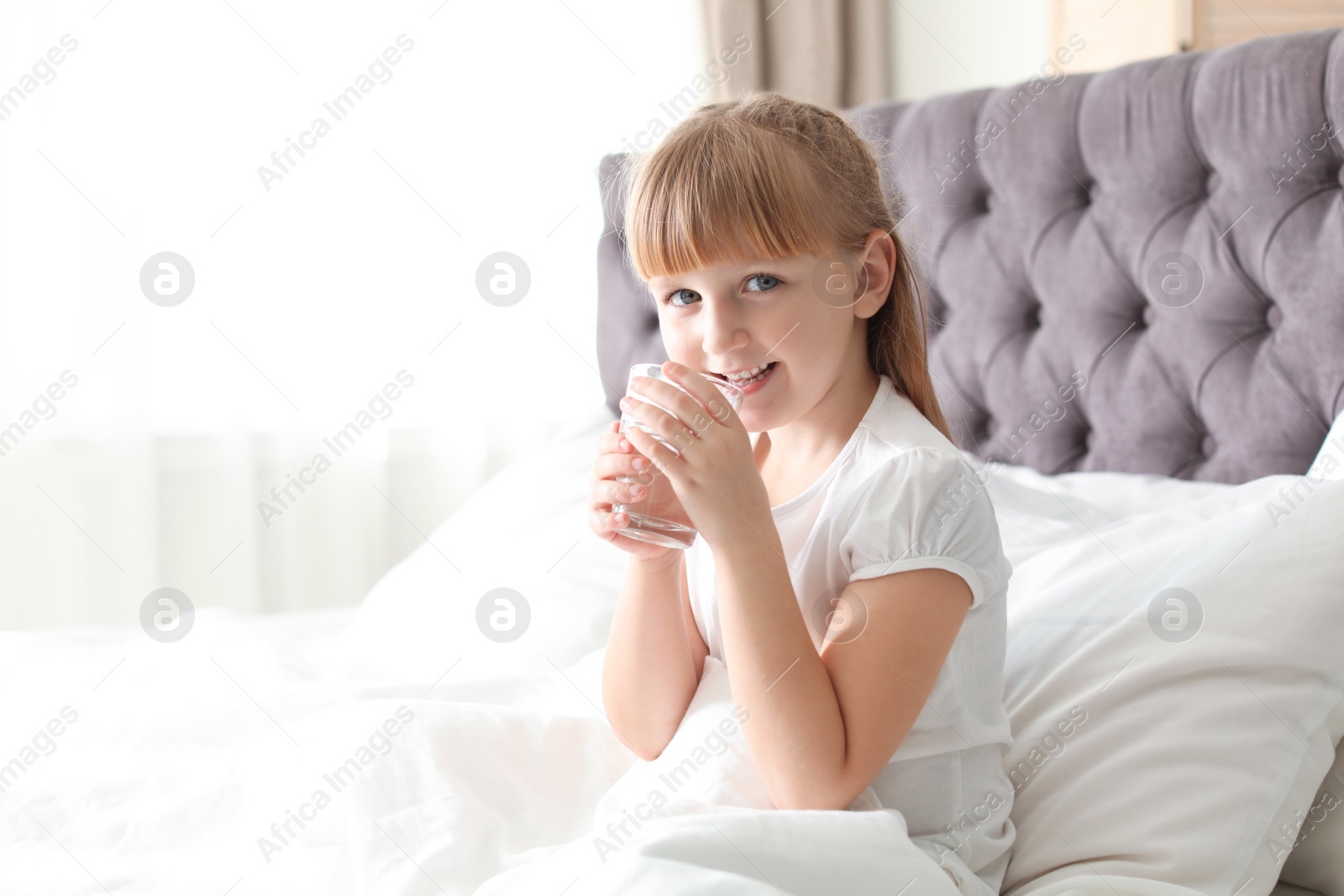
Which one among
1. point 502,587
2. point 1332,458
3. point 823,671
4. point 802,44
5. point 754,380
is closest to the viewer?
point 823,671

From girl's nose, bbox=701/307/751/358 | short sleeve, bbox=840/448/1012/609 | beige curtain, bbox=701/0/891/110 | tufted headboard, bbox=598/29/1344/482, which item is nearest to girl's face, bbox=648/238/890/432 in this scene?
girl's nose, bbox=701/307/751/358

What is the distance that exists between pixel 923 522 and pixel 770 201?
0.30 m

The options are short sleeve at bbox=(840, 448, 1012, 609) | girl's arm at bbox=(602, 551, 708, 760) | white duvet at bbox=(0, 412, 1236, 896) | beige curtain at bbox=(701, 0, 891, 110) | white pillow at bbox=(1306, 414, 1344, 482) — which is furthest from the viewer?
beige curtain at bbox=(701, 0, 891, 110)

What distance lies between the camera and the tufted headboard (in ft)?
4.70

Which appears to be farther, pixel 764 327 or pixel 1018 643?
pixel 1018 643

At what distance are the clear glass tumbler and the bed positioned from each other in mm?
168

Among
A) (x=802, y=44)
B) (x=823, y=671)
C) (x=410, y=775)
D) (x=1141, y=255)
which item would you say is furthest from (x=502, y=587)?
(x=802, y=44)

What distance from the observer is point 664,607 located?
101 cm

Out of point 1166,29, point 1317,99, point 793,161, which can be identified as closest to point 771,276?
point 793,161

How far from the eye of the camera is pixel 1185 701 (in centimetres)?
98

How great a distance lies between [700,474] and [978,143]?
3.91ft

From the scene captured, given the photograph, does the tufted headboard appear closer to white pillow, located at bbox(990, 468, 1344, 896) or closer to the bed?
the bed

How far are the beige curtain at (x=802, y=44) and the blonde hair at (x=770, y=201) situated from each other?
1.60 meters

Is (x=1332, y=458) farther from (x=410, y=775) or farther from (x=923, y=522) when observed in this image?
(x=410, y=775)
